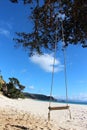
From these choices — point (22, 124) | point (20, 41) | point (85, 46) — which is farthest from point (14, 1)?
point (22, 124)

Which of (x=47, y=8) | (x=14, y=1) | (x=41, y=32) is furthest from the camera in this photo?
(x=41, y=32)

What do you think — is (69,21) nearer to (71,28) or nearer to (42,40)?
(71,28)

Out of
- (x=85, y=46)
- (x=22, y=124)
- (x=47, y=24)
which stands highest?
(x=47, y=24)

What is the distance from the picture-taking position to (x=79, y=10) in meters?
12.2

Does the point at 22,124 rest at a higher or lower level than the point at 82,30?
lower

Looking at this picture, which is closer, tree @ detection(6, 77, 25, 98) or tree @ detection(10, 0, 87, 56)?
tree @ detection(10, 0, 87, 56)

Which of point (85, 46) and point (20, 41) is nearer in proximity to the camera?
point (85, 46)

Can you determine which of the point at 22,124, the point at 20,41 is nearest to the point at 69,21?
the point at 20,41

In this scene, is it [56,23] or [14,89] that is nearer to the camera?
[56,23]

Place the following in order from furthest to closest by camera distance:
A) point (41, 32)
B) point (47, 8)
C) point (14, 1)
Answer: point (41, 32) < point (47, 8) < point (14, 1)

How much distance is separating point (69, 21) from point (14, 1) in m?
2.66

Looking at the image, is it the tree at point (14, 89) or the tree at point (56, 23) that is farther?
the tree at point (14, 89)

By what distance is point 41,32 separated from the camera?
13945 mm

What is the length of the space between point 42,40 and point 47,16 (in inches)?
50.6
